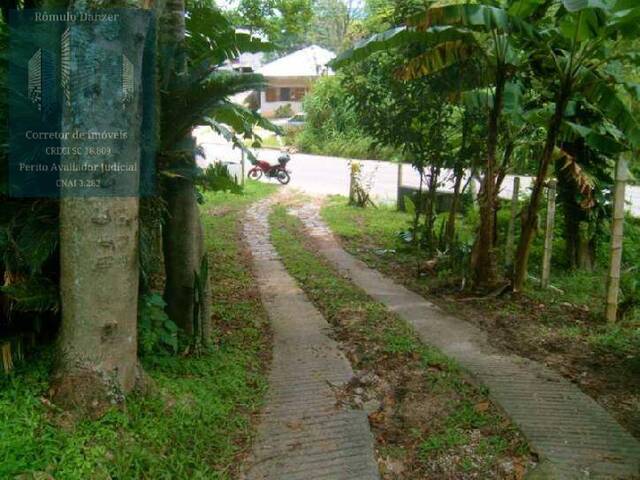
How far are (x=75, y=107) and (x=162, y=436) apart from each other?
6.17 ft

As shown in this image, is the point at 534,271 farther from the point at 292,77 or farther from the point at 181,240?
the point at 292,77

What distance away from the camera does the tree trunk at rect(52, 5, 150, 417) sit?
10.5ft

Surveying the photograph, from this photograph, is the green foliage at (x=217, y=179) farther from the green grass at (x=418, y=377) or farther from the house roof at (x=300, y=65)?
the house roof at (x=300, y=65)

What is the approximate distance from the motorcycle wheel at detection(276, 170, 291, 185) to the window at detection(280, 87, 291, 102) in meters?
28.9

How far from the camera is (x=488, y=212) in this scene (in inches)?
281

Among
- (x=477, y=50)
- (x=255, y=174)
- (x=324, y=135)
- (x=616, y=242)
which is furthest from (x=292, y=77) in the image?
(x=616, y=242)

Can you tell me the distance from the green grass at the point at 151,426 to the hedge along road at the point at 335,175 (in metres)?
7.72

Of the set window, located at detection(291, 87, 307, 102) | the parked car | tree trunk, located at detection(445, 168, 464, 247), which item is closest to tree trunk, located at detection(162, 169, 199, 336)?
tree trunk, located at detection(445, 168, 464, 247)

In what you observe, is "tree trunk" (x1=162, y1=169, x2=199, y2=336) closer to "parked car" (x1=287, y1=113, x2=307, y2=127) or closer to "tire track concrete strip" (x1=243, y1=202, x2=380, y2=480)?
"tire track concrete strip" (x1=243, y1=202, x2=380, y2=480)

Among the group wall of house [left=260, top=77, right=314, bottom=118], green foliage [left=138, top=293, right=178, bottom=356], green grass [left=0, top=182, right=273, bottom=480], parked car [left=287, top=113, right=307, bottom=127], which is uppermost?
wall of house [left=260, top=77, right=314, bottom=118]

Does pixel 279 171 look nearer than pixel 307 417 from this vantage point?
No

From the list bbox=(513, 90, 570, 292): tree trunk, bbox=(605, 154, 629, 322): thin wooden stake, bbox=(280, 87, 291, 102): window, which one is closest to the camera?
bbox=(605, 154, 629, 322): thin wooden stake

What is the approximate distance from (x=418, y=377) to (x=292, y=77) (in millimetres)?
42407

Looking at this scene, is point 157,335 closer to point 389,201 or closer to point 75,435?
point 75,435
